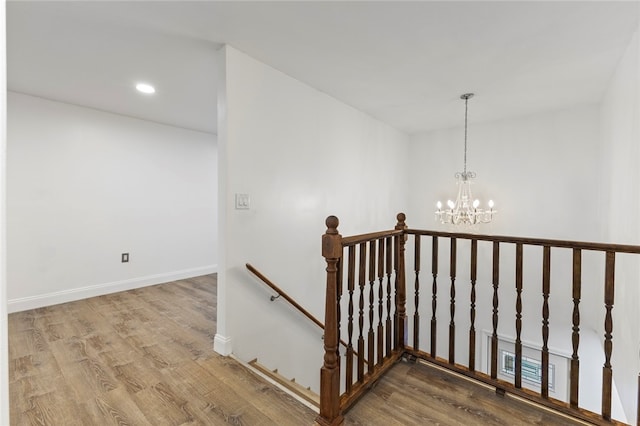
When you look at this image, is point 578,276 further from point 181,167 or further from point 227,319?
point 181,167

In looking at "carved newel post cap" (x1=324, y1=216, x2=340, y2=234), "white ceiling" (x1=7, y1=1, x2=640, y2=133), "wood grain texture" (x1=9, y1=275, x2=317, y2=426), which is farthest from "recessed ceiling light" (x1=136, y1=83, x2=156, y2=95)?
"carved newel post cap" (x1=324, y1=216, x2=340, y2=234)

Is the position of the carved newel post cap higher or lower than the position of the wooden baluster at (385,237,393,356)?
higher

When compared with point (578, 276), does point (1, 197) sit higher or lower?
higher

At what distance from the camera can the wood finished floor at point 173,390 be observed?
1.57 meters

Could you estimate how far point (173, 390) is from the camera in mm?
1818

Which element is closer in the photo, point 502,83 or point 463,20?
point 463,20

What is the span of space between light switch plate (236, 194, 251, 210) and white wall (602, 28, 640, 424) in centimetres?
275

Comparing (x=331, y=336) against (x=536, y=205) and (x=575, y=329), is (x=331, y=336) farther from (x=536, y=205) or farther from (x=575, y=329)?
(x=536, y=205)

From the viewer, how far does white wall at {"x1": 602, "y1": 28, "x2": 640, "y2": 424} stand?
6.57 feet

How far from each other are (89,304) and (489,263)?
5126mm

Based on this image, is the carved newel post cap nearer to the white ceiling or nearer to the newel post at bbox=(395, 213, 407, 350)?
the newel post at bbox=(395, 213, 407, 350)

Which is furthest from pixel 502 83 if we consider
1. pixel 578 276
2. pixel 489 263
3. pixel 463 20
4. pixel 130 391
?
pixel 130 391

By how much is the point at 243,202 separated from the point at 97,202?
2533 millimetres

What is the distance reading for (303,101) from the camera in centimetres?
288
